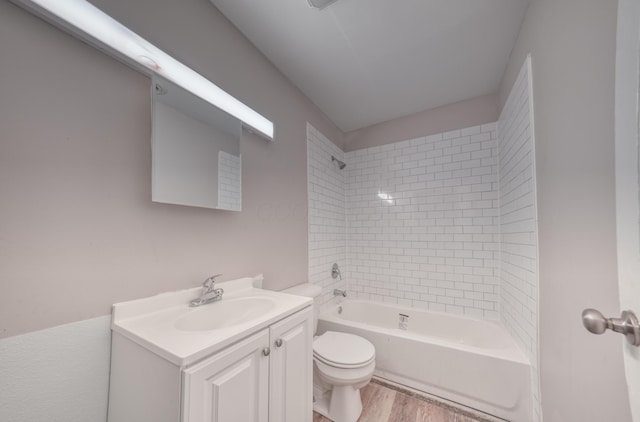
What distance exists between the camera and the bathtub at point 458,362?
145 centimetres

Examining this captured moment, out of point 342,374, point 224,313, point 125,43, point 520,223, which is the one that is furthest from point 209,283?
point 520,223

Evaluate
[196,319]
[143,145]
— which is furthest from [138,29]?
[196,319]

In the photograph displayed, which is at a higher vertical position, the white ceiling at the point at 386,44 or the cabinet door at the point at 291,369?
the white ceiling at the point at 386,44

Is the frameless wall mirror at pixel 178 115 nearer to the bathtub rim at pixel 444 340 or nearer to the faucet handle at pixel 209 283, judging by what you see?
the faucet handle at pixel 209 283

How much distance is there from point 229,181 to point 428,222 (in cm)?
200

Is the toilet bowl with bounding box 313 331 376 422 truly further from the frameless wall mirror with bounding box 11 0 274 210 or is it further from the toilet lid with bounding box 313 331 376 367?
the frameless wall mirror with bounding box 11 0 274 210

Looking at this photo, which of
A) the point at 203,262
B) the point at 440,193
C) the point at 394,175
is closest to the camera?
the point at 203,262

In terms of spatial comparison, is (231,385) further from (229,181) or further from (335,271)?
(335,271)

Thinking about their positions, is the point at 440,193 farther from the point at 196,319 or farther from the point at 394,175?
the point at 196,319

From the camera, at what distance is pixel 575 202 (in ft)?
3.06

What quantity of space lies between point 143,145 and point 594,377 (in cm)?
195

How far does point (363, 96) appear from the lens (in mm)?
2205

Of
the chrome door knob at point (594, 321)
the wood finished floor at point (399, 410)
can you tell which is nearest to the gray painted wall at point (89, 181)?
the wood finished floor at point (399, 410)

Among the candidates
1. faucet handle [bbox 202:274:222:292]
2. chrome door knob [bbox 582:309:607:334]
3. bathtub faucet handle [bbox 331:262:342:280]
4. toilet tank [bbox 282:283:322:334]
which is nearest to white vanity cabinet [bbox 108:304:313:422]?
faucet handle [bbox 202:274:222:292]
